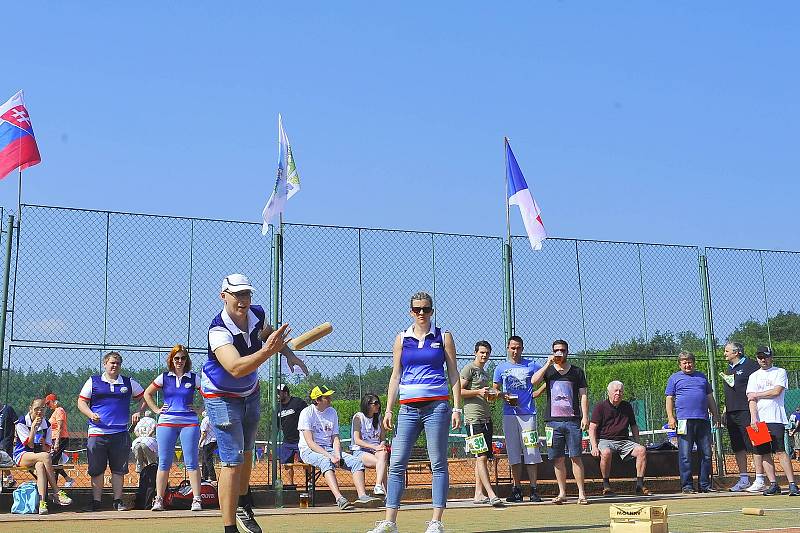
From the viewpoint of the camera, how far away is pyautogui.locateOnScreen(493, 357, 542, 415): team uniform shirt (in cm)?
1248

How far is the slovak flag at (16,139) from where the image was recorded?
1325 cm

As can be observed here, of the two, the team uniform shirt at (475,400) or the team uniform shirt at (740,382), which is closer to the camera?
the team uniform shirt at (475,400)

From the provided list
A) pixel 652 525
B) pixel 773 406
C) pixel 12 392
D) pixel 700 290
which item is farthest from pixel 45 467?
pixel 700 290

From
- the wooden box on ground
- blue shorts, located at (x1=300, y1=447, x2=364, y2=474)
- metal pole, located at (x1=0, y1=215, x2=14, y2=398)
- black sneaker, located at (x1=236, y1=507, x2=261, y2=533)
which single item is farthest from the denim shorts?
metal pole, located at (x1=0, y1=215, x2=14, y2=398)

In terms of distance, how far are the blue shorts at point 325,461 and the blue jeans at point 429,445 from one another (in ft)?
14.4

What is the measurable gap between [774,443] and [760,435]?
0.23 m

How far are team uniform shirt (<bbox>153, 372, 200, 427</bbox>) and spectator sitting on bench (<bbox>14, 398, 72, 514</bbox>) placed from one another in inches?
57.0

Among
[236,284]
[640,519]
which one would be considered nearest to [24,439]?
[236,284]

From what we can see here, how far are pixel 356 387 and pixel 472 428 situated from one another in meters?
2.32

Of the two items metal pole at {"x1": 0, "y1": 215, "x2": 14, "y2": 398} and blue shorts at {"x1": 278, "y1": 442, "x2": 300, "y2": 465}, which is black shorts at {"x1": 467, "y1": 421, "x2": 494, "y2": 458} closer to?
blue shorts at {"x1": 278, "y1": 442, "x2": 300, "y2": 465}

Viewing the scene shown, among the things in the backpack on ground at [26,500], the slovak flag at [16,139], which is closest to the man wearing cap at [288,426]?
the backpack on ground at [26,500]

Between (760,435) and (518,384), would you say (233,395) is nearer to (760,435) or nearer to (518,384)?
(518,384)

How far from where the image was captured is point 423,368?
26.6 feet

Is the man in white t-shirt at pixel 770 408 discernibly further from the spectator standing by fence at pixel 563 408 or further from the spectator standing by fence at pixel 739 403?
the spectator standing by fence at pixel 563 408
